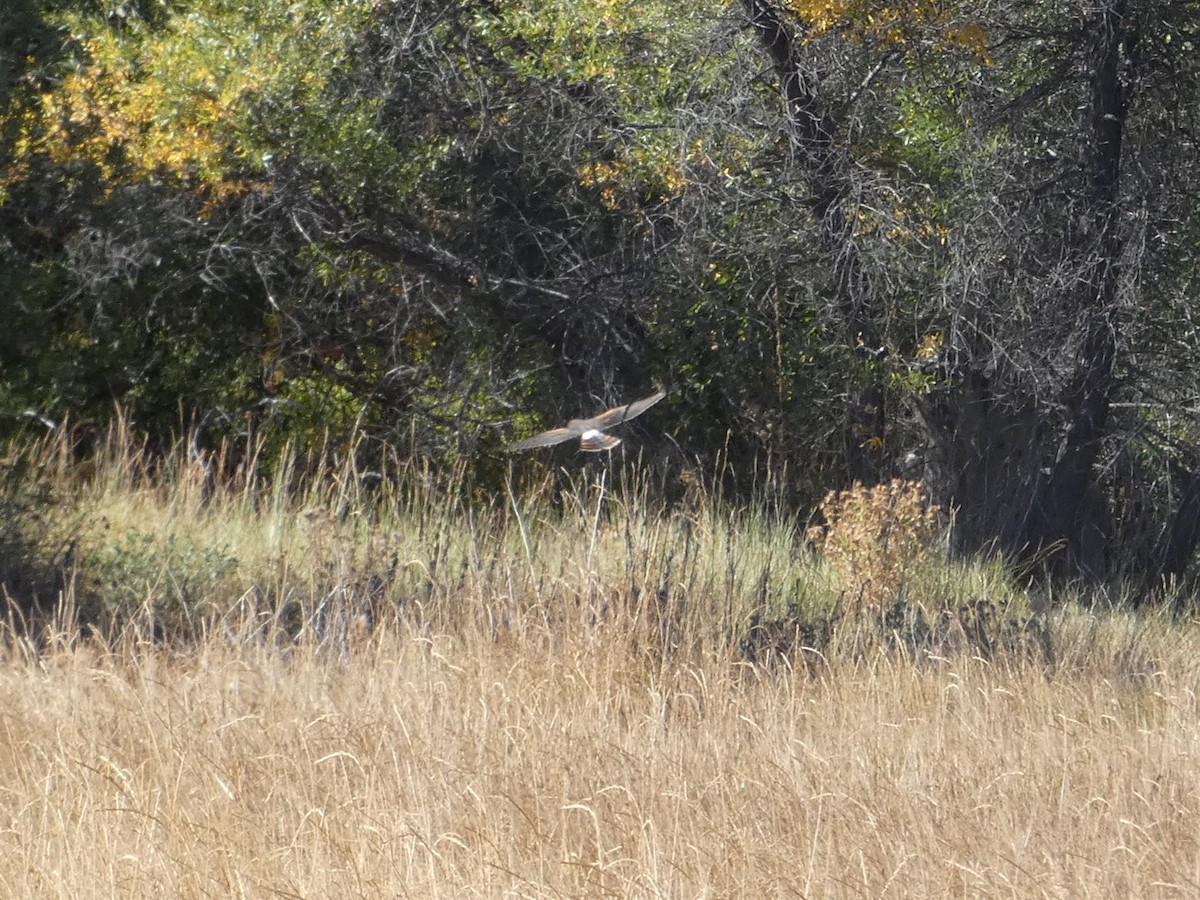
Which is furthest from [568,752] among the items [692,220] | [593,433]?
[692,220]

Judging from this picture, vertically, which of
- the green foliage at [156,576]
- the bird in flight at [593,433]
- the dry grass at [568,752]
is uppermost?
the bird in flight at [593,433]

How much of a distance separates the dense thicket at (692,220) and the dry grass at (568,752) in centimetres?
281

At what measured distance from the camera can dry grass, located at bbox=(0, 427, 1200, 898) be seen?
3568mm

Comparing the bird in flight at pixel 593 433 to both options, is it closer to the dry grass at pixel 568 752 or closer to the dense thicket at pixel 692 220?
the dry grass at pixel 568 752

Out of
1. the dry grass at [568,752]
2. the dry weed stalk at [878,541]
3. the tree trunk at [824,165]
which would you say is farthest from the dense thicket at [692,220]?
the dry grass at [568,752]

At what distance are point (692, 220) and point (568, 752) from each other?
5.07m

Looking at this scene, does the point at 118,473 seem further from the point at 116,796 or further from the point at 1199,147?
the point at 1199,147

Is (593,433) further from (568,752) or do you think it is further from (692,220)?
(692,220)

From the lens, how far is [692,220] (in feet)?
28.9

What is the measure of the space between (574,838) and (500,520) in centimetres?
544

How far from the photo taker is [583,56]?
9.05m

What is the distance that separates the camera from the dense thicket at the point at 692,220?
8461 mm

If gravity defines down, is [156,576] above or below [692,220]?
below

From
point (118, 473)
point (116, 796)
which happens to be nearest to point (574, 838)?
point (116, 796)
